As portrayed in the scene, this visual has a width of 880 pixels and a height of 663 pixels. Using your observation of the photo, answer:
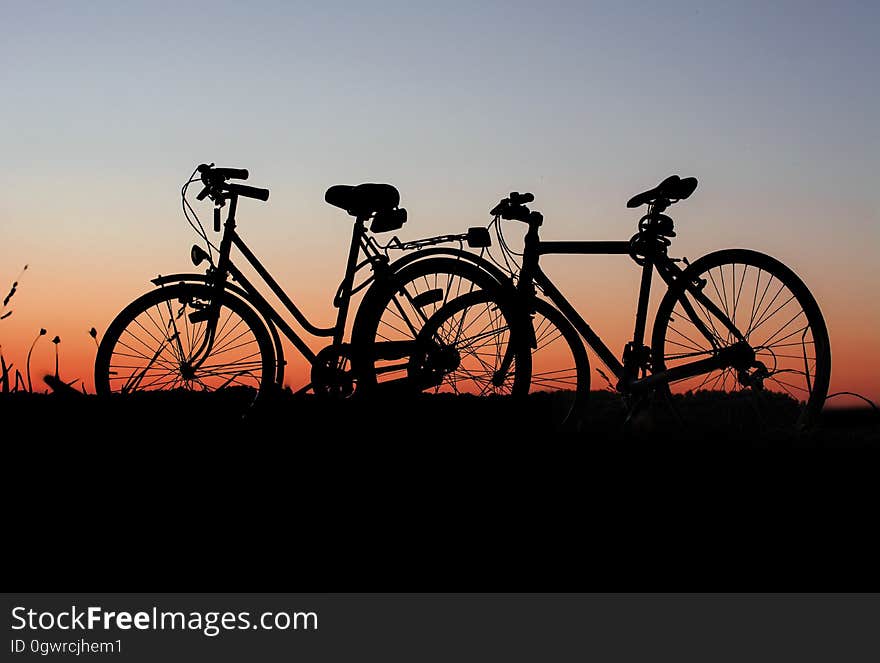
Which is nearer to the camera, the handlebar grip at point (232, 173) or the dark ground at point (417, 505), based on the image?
the dark ground at point (417, 505)

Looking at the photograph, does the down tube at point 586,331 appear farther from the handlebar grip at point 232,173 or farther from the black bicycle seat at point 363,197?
the handlebar grip at point 232,173

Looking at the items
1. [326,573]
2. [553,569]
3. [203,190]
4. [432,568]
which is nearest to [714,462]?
[553,569]

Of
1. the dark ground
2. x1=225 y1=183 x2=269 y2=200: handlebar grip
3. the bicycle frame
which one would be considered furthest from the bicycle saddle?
x1=225 y1=183 x2=269 y2=200: handlebar grip

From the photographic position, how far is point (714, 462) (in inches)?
202

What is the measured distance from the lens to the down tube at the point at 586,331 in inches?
246

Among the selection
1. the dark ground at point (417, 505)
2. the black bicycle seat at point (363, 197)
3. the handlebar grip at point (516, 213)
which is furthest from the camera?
the handlebar grip at point (516, 213)

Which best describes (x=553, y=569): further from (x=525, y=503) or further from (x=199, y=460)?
(x=199, y=460)

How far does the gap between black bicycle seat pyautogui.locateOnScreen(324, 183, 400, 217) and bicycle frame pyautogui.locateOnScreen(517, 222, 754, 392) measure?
3.10 ft

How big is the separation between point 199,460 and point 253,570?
122 centimetres

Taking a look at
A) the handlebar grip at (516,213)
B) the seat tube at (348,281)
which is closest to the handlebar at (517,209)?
the handlebar grip at (516,213)

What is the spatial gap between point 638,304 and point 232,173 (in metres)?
2.64

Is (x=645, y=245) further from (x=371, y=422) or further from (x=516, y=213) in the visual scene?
(x=371, y=422)

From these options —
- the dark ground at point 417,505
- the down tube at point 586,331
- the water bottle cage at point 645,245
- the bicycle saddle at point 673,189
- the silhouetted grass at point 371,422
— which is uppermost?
the bicycle saddle at point 673,189

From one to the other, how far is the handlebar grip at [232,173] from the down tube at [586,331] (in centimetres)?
191
